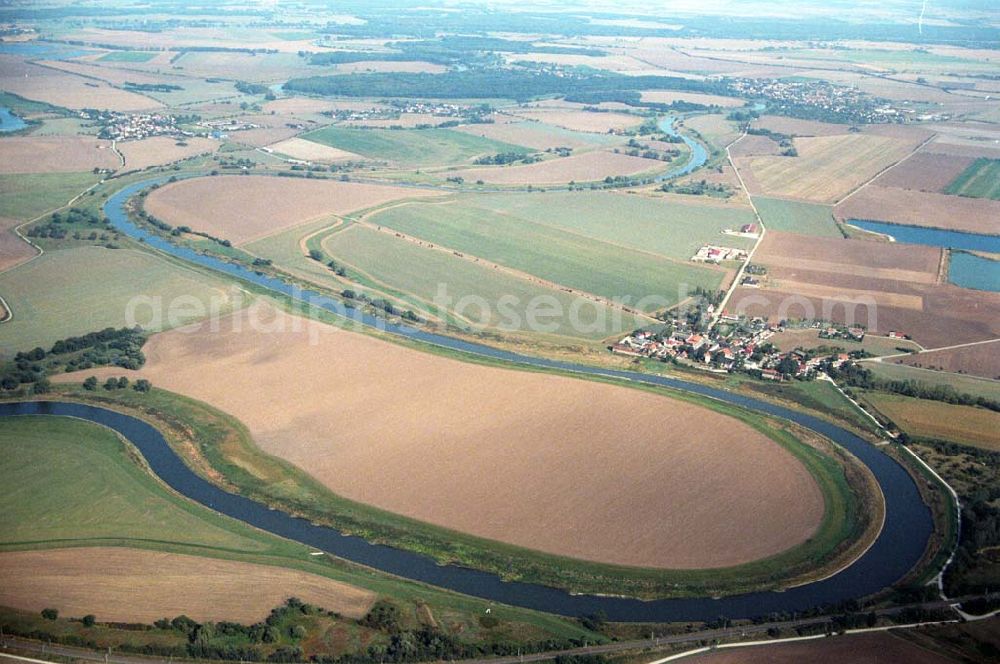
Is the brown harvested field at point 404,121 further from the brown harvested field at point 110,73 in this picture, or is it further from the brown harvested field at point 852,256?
the brown harvested field at point 852,256

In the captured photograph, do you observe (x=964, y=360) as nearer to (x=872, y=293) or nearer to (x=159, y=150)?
(x=872, y=293)

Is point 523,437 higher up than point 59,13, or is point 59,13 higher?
point 59,13

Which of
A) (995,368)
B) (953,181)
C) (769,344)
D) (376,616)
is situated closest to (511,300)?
(769,344)

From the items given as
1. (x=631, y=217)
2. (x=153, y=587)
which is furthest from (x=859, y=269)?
(x=153, y=587)

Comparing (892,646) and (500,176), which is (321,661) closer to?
(892,646)

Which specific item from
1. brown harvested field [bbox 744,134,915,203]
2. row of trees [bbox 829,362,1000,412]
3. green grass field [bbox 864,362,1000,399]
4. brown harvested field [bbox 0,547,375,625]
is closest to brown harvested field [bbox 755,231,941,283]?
brown harvested field [bbox 744,134,915,203]

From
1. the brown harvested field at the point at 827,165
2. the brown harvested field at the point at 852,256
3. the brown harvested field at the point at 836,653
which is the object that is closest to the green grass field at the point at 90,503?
the brown harvested field at the point at 836,653
